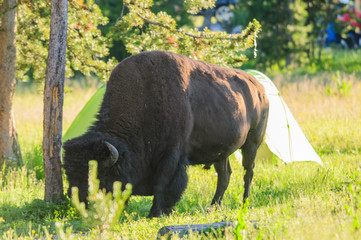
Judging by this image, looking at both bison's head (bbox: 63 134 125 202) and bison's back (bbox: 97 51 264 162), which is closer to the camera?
bison's head (bbox: 63 134 125 202)

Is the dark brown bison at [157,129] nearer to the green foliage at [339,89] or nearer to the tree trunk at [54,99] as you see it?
the tree trunk at [54,99]

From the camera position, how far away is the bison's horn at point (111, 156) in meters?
5.71

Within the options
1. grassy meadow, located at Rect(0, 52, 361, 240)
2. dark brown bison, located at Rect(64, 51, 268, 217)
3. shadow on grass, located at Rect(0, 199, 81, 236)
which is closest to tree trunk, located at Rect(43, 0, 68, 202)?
shadow on grass, located at Rect(0, 199, 81, 236)

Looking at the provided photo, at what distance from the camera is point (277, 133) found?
402 inches

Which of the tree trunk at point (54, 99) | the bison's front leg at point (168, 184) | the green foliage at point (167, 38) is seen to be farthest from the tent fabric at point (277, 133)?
the bison's front leg at point (168, 184)

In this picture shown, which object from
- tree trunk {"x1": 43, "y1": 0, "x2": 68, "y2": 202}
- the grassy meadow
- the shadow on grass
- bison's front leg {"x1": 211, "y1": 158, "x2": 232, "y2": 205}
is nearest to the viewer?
the grassy meadow

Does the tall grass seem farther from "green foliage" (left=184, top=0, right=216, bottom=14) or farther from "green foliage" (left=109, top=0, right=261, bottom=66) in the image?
"green foliage" (left=184, top=0, right=216, bottom=14)

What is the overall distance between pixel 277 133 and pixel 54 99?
4.75 m

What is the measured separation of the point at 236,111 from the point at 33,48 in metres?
4.12

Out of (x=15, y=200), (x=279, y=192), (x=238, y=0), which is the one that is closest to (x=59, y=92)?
(x=15, y=200)

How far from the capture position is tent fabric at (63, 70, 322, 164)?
999 centimetres

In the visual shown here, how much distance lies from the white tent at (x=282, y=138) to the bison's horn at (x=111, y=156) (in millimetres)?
4745

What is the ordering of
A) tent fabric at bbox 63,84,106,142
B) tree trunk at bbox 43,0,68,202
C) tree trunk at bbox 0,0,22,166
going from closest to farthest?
tree trunk at bbox 43,0,68,202
tree trunk at bbox 0,0,22,166
tent fabric at bbox 63,84,106,142

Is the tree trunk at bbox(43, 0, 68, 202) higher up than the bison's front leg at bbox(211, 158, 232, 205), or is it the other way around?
the tree trunk at bbox(43, 0, 68, 202)
